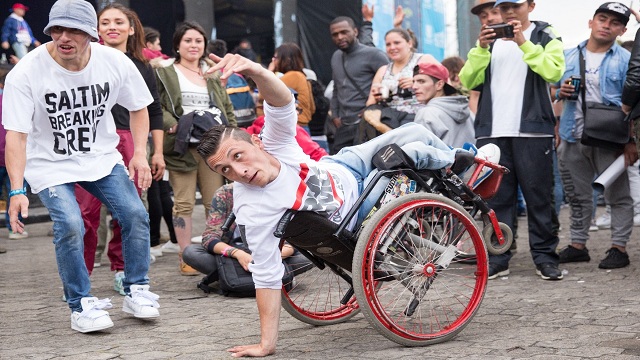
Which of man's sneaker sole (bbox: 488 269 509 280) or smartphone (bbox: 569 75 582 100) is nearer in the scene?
man's sneaker sole (bbox: 488 269 509 280)

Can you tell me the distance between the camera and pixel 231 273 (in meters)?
6.07

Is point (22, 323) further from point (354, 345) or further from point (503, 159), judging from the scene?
point (503, 159)

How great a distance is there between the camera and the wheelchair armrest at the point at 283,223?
4293 millimetres

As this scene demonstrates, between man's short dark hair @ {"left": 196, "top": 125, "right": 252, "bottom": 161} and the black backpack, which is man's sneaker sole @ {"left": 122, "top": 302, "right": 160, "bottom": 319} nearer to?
the black backpack

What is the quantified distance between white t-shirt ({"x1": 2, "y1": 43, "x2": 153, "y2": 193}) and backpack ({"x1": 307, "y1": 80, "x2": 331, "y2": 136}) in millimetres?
4433

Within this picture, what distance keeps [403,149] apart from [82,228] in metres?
1.73

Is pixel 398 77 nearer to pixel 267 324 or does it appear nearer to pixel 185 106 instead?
pixel 185 106

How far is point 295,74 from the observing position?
9281 millimetres

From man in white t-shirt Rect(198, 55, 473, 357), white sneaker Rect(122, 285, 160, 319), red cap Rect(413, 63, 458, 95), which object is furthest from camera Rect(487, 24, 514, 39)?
white sneaker Rect(122, 285, 160, 319)

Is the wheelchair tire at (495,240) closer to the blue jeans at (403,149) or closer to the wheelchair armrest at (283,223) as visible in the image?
the blue jeans at (403,149)

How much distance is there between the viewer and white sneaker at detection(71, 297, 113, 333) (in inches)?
198

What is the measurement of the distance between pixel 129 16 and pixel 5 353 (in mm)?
2734

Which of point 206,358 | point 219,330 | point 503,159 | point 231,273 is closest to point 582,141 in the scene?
point 503,159

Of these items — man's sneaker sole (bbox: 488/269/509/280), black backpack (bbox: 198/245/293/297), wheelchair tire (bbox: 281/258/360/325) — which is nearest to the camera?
wheelchair tire (bbox: 281/258/360/325)
